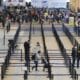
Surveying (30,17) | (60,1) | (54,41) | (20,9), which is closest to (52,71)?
(54,41)

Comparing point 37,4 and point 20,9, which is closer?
point 20,9

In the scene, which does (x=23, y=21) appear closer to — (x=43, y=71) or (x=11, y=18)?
(x=11, y=18)

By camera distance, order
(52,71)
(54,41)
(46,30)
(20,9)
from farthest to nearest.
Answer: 1. (20,9)
2. (46,30)
3. (54,41)
4. (52,71)

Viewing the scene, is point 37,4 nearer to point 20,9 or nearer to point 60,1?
point 60,1

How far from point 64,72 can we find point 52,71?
0.59m

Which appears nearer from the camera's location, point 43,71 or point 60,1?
point 43,71

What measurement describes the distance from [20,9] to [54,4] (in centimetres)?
1031

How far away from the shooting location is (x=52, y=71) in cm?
2900

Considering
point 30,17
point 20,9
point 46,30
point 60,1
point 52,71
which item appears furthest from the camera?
point 60,1

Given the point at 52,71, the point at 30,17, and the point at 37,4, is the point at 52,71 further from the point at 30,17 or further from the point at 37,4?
the point at 37,4

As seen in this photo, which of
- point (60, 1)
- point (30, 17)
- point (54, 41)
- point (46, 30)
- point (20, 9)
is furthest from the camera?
point (60, 1)

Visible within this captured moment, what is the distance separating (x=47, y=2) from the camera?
9225 centimetres

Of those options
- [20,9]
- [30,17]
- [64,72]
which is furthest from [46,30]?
[64,72]

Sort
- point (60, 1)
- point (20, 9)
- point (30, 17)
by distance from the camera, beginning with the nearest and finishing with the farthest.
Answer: point (30, 17) < point (20, 9) < point (60, 1)
